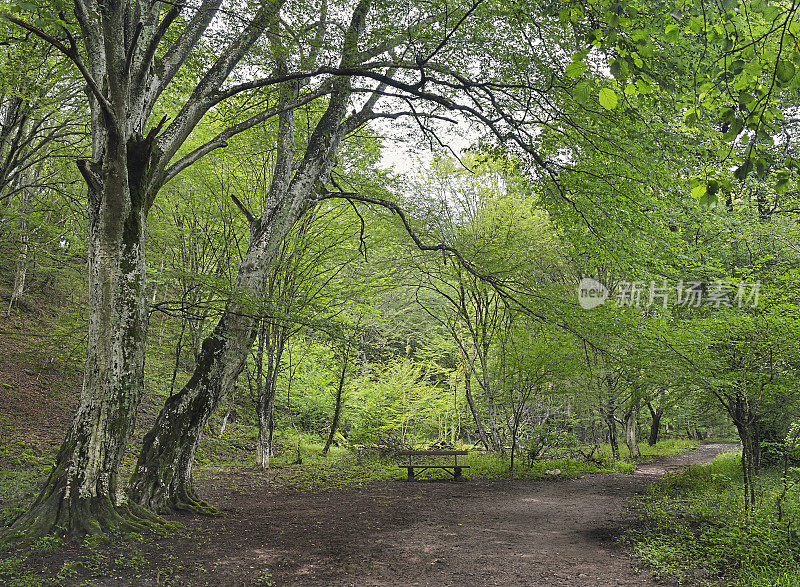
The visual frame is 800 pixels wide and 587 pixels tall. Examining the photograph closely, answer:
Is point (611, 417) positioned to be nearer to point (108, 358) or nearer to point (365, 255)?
point (365, 255)

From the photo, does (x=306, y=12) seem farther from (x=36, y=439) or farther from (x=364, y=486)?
(x=36, y=439)

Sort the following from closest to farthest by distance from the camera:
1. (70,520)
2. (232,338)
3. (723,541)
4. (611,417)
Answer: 1. (70,520)
2. (723,541)
3. (232,338)
4. (611,417)

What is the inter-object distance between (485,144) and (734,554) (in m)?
5.81

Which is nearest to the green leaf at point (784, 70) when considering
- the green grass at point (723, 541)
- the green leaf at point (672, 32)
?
the green leaf at point (672, 32)

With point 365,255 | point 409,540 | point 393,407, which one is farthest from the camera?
point 393,407

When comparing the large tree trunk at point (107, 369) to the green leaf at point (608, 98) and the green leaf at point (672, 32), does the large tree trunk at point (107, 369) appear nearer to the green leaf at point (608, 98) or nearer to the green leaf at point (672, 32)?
the green leaf at point (608, 98)

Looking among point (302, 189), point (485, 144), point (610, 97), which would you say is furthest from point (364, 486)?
point (610, 97)

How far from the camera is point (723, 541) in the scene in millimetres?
5168

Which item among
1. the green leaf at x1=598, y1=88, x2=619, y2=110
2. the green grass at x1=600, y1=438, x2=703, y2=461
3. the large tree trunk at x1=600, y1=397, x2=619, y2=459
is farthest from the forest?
the green grass at x1=600, y1=438, x2=703, y2=461

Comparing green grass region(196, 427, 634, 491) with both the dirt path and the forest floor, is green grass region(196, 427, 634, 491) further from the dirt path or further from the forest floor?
the dirt path
